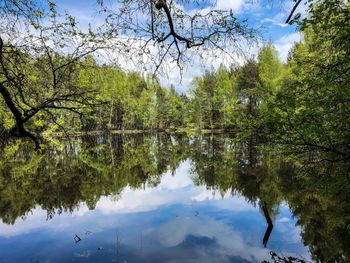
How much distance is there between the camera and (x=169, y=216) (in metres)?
13.5

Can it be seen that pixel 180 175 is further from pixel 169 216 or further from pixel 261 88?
pixel 261 88

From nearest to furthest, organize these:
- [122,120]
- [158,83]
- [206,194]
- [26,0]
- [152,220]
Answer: [26,0], [158,83], [152,220], [206,194], [122,120]

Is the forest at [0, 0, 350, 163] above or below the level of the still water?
above

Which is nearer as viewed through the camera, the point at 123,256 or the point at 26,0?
the point at 26,0

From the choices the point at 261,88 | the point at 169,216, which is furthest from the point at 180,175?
the point at 261,88

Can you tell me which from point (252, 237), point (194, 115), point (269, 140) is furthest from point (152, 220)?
point (194, 115)

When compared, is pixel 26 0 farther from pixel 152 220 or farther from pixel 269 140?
pixel 152 220

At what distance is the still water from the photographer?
9.64 meters

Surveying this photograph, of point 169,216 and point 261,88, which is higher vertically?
point 261,88

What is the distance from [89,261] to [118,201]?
6.38 m

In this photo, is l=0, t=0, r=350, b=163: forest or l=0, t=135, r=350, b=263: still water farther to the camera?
l=0, t=135, r=350, b=263: still water

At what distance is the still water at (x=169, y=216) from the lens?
31.6ft

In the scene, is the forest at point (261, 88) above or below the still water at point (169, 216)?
above

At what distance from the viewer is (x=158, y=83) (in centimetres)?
429
